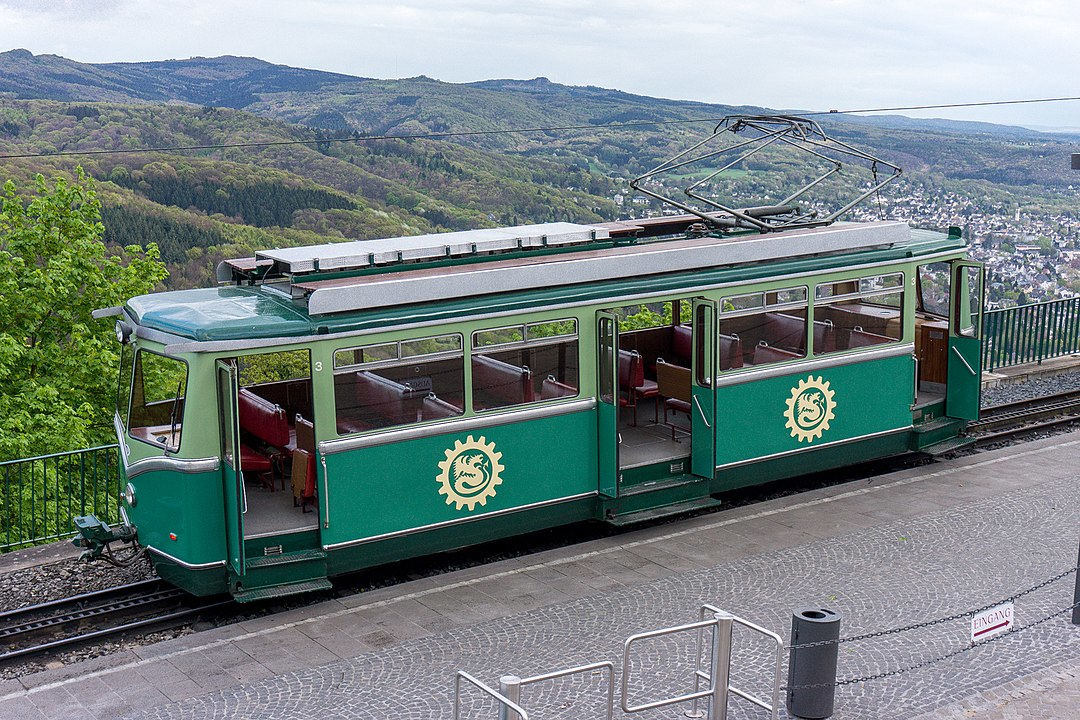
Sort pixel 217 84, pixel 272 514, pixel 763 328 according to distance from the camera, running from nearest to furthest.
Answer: pixel 272 514, pixel 763 328, pixel 217 84

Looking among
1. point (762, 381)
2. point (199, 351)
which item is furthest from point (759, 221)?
point (199, 351)

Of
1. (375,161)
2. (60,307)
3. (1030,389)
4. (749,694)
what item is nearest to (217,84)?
Answer: (375,161)

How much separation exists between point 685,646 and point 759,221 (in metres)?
5.50

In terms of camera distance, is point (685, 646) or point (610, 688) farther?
point (685, 646)

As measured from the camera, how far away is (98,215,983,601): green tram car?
9.45 m

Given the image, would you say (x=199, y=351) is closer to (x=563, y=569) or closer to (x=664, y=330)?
(x=563, y=569)

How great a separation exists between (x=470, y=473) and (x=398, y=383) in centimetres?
112

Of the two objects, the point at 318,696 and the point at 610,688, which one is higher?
the point at 610,688

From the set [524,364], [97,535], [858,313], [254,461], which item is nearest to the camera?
[97,535]

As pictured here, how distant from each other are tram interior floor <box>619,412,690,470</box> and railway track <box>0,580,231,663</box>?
4290 mm

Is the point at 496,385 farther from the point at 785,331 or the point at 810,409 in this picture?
the point at 810,409

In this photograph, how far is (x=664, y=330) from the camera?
1403 cm

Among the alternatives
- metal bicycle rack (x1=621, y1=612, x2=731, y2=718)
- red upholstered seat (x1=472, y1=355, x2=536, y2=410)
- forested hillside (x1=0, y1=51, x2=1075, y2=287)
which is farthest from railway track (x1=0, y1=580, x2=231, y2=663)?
forested hillside (x1=0, y1=51, x2=1075, y2=287)

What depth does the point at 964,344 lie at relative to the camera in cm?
1407
